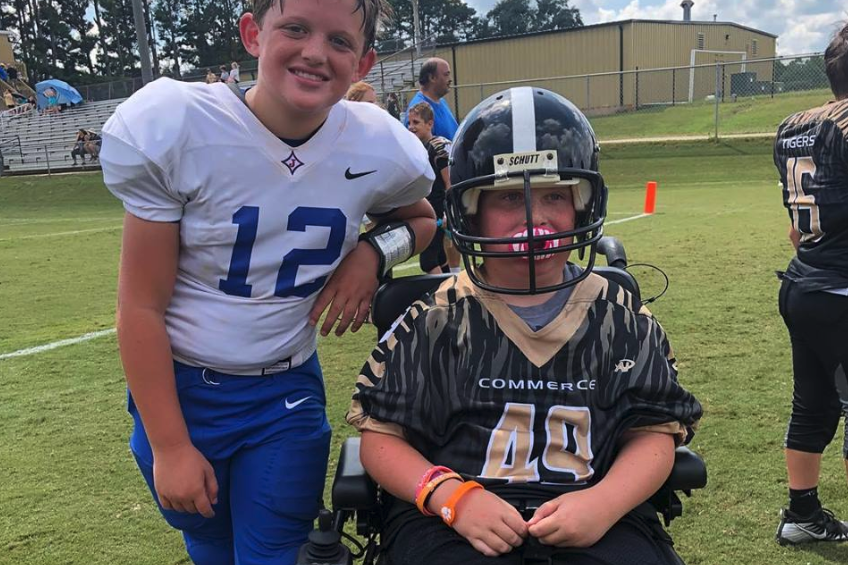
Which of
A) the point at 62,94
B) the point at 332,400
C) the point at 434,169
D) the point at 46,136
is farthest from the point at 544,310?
the point at 62,94

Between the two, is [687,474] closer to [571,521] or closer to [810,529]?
[571,521]

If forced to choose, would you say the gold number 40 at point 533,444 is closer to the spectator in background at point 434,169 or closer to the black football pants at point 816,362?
the black football pants at point 816,362

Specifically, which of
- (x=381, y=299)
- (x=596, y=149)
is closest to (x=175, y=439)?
(x=381, y=299)

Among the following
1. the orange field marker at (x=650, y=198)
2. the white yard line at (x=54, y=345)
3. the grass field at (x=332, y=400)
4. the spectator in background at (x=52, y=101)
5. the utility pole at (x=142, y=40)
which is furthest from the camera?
the spectator in background at (x=52, y=101)

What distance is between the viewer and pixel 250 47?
6.07ft

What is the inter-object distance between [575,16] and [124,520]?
8260 cm

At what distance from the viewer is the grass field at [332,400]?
9.29ft

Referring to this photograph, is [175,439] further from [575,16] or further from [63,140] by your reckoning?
[575,16]

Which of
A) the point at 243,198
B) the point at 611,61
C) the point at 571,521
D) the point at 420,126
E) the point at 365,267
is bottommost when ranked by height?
the point at 571,521

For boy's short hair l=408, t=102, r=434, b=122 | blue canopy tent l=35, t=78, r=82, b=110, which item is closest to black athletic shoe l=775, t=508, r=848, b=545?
boy's short hair l=408, t=102, r=434, b=122

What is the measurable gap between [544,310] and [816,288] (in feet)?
4.49

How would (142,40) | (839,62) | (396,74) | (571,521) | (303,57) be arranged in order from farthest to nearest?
1. (396,74)
2. (142,40)
3. (839,62)
4. (303,57)
5. (571,521)

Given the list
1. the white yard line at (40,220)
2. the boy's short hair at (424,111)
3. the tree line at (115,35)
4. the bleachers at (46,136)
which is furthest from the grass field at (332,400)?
the tree line at (115,35)

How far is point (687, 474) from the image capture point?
175cm
